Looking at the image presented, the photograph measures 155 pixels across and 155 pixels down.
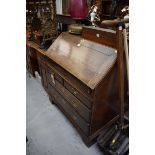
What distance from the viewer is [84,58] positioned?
2.01 m

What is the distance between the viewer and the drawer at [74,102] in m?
1.96

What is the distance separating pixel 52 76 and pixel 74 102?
0.57 m

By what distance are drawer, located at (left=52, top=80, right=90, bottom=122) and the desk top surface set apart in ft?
1.03

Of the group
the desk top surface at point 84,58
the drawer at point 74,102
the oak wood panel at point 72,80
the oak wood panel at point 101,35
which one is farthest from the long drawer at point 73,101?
the oak wood panel at point 101,35

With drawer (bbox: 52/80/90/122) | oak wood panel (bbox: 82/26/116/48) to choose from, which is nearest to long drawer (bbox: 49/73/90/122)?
drawer (bbox: 52/80/90/122)

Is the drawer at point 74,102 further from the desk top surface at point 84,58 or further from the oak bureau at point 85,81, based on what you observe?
the desk top surface at point 84,58

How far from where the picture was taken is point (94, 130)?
210cm

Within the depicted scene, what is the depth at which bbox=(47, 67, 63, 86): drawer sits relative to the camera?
235 cm

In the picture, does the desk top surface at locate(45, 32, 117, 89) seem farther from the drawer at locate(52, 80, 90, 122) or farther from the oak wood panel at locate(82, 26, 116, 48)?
the drawer at locate(52, 80, 90, 122)

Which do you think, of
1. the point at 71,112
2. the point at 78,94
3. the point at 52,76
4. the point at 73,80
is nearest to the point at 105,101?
the point at 78,94
